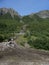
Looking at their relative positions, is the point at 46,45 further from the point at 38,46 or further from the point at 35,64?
the point at 35,64

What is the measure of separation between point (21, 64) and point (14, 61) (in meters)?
1.23

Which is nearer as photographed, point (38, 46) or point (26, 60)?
point (26, 60)

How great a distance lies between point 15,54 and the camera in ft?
96.7

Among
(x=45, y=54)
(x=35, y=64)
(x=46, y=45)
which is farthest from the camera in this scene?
(x=46, y=45)

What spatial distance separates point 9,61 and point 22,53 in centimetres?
294

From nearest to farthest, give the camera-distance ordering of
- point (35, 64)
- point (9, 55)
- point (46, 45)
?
point (35, 64) → point (9, 55) → point (46, 45)

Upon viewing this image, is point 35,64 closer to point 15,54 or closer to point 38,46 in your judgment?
point 15,54

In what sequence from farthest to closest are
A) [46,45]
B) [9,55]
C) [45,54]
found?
[46,45] < [45,54] < [9,55]

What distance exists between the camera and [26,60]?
28.0 meters

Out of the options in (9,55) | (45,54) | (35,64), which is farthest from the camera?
(45,54)

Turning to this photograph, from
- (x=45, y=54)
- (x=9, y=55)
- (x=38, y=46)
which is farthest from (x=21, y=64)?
(x=38, y=46)

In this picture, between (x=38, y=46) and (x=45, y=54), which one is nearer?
(x=45, y=54)

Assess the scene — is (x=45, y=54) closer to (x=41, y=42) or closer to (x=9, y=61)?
(x=9, y=61)

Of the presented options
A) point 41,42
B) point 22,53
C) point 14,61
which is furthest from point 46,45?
point 14,61
